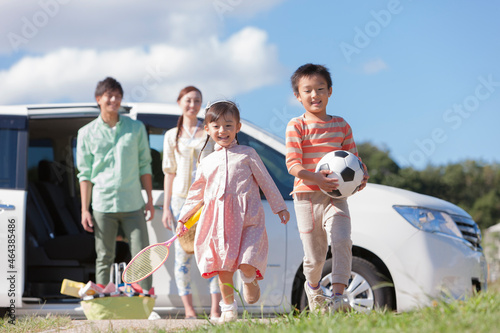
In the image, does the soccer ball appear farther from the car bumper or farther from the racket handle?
the car bumper

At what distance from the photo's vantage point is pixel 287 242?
5.54 metres

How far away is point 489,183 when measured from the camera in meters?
75.5

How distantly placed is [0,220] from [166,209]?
145 cm

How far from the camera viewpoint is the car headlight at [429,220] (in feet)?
17.9

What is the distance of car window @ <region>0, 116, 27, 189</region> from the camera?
19.1 ft

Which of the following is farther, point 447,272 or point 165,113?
point 165,113

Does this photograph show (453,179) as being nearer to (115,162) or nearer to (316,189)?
(115,162)

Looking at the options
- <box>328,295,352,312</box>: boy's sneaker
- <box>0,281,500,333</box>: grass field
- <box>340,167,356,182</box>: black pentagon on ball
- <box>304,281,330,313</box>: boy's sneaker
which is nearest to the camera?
<box>0,281,500,333</box>: grass field

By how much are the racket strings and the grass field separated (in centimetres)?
70

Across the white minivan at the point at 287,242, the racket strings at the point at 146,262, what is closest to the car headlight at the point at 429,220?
the white minivan at the point at 287,242

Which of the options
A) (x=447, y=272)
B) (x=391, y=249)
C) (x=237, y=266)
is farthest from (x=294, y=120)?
(x=447, y=272)

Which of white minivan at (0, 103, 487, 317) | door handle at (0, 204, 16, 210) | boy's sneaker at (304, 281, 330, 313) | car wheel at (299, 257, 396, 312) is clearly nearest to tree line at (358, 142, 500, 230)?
white minivan at (0, 103, 487, 317)

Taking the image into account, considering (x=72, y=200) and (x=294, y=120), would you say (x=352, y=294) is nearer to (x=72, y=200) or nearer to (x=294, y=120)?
(x=294, y=120)

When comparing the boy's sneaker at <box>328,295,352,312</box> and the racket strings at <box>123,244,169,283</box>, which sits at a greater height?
the racket strings at <box>123,244,169,283</box>
